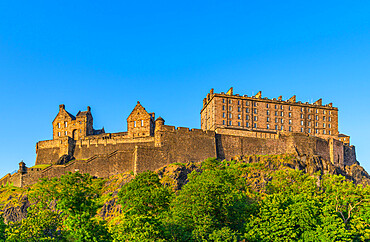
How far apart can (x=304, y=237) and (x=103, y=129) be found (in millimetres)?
71954

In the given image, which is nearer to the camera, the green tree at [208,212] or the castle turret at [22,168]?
the green tree at [208,212]

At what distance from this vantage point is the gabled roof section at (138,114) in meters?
98.0

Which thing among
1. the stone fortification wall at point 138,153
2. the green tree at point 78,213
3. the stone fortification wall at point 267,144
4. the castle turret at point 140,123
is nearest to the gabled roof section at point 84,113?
the stone fortification wall at point 138,153

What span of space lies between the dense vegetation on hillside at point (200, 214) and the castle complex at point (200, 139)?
25.2 metres

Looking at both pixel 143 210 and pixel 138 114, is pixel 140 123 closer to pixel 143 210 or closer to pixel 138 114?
pixel 138 114

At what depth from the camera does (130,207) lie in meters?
57.8

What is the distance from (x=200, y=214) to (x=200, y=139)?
4104 cm

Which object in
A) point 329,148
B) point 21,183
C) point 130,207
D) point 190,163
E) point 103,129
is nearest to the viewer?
point 130,207

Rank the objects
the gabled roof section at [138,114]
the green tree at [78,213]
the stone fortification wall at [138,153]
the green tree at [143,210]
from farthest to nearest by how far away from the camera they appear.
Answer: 1. the gabled roof section at [138,114]
2. the stone fortification wall at [138,153]
3. the green tree at [143,210]
4. the green tree at [78,213]

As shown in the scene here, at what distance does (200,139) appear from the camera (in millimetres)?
92188

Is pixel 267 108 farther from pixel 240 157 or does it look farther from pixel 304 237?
pixel 304 237

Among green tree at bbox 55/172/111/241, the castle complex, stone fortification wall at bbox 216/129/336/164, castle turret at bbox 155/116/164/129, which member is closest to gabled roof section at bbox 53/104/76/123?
the castle complex

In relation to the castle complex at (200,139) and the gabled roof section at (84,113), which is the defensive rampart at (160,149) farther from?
the gabled roof section at (84,113)

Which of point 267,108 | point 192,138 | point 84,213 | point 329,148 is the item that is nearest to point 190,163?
point 192,138
